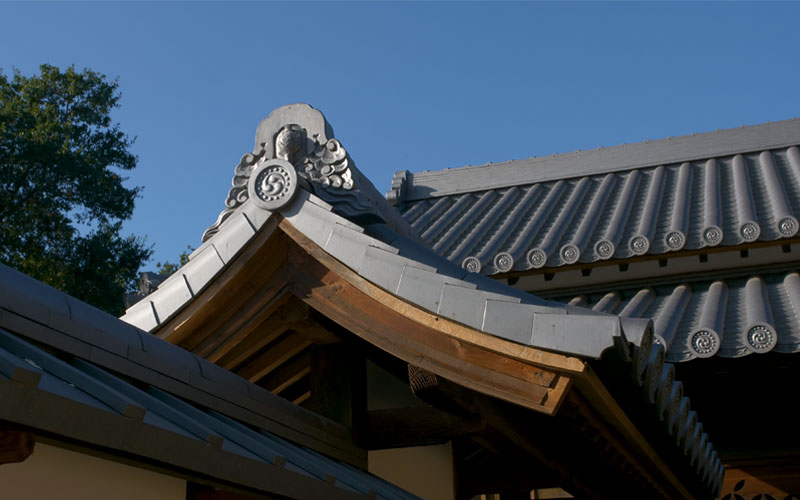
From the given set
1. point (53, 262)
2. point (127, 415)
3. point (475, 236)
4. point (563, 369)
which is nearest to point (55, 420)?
point (127, 415)

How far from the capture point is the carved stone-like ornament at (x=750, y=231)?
6.64 metres

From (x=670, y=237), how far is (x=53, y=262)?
13.9m

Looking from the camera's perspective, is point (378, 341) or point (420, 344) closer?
point (420, 344)

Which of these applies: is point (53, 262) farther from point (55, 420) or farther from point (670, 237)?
point (55, 420)

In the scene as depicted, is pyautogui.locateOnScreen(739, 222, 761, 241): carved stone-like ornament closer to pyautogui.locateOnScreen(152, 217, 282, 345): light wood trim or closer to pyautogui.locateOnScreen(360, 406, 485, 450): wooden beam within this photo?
pyautogui.locateOnScreen(360, 406, 485, 450): wooden beam

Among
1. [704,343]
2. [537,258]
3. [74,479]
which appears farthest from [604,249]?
[74,479]

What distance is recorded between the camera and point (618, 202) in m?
9.03

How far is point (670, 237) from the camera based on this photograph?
6930 mm

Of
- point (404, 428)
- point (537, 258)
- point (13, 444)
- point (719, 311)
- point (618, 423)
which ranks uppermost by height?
point (537, 258)

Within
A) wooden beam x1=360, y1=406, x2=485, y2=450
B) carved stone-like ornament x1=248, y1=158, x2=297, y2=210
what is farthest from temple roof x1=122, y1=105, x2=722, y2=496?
wooden beam x1=360, y1=406, x2=485, y2=450

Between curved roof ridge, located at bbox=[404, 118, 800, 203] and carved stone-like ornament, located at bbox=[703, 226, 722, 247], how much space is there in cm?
342

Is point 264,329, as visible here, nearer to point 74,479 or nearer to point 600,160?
point 74,479

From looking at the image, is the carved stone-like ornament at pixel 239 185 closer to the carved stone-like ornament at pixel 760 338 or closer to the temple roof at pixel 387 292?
the temple roof at pixel 387 292

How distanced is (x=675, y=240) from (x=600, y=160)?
→ 12.6 ft
